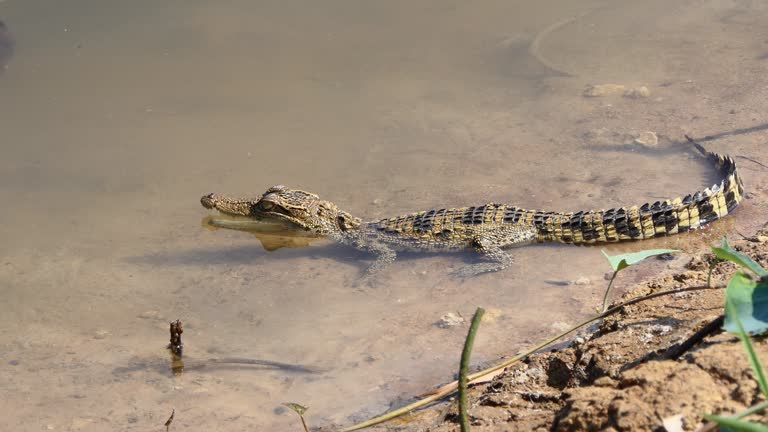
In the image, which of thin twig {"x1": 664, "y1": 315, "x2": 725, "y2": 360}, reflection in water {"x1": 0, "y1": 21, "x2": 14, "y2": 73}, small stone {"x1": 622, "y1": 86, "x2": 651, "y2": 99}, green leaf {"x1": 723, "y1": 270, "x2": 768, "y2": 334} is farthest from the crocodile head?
reflection in water {"x1": 0, "y1": 21, "x2": 14, "y2": 73}

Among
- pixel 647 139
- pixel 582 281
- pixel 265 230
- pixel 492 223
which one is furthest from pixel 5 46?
pixel 582 281

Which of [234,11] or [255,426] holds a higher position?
[234,11]

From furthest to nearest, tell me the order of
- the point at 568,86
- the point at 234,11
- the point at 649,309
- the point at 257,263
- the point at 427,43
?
the point at 234,11
the point at 427,43
the point at 568,86
the point at 257,263
the point at 649,309

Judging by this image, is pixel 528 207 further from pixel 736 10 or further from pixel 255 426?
pixel 736 10

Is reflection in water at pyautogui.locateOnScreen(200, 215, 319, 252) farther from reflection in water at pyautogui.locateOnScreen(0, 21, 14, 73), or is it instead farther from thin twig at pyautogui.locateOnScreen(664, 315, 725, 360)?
reflection in water at pyautogui.locateOnScreen(0, 21, 14, 73)

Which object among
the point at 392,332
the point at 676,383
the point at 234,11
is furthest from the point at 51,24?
the point at 676,383

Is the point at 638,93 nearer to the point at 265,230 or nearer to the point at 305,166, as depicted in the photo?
the point at 305,166

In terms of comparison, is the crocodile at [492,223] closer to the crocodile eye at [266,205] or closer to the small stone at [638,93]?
the crocodile eye at [266,205]

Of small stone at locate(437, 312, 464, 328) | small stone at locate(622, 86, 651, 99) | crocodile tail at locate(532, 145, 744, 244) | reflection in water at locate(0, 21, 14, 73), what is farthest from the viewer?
reflection in water at locate(0, 21, 14, 73)
